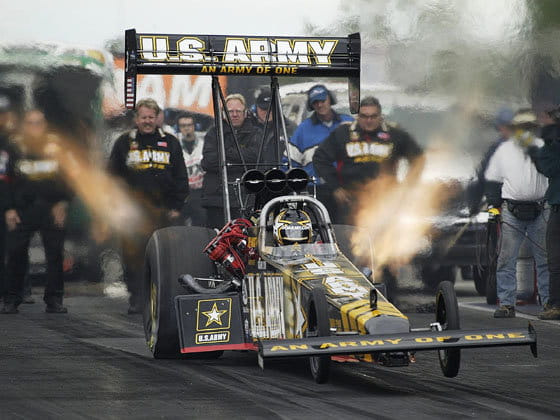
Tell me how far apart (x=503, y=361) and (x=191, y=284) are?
103 inches

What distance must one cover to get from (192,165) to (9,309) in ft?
9.83

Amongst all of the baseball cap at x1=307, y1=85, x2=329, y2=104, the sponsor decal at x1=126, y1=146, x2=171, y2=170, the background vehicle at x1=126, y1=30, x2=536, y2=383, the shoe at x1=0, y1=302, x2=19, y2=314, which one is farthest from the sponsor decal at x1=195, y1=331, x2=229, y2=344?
the baseball cap at x1=307, y1=85, x2=329, y2=104

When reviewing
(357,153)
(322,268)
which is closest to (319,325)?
(322,268)

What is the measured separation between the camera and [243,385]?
8.96 meters

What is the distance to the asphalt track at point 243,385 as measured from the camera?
305 inches

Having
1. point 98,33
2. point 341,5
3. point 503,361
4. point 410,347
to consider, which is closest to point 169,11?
point 98,33

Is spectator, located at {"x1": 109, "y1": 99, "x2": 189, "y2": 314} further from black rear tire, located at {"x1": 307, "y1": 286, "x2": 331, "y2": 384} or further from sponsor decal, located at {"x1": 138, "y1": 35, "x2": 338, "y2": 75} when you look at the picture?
black rear tire, located at {"x1": 307, "y1": 286, "x2": 331, "y2": 384}

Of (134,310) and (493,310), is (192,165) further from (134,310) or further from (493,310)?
(493,310)

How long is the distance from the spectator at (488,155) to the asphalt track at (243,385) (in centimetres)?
413

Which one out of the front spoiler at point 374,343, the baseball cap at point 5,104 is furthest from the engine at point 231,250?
the baseball cap at point 5,104

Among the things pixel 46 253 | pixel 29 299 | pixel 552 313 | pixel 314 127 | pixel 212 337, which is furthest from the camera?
pixel 314 127

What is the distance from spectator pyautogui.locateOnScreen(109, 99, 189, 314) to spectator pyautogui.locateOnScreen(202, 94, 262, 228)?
1.24 feet

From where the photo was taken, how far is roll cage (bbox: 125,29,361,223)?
11266 millimetres

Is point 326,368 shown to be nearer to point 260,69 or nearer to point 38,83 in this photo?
point 260,69
